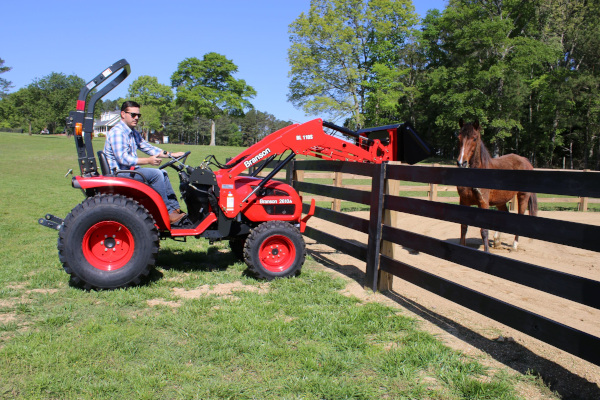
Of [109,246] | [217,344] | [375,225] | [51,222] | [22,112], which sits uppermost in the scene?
[22,112]

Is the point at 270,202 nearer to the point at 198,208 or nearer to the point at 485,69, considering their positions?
the point at 198,208

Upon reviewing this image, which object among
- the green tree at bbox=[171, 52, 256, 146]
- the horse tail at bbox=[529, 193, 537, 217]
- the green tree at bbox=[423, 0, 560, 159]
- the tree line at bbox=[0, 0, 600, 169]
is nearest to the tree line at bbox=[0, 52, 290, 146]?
the green tree at bbox=[171, 52, 256, 146]

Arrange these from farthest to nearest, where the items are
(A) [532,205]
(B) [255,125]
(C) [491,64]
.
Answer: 1. (B) [255,125]
2. (C) [491,64]
3. (A) [532,205]

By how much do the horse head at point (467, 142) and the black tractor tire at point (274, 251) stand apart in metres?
3.30

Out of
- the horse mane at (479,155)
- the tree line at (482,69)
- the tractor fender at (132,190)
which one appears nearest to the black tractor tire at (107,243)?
the tractor fender at (132,190)

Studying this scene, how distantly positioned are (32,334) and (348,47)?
3372cm

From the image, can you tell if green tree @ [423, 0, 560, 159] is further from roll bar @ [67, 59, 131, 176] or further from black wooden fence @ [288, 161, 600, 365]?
roll bar @ [67, 59, 131, 176]

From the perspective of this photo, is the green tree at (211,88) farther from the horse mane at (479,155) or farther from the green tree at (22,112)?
the horse mane at (479,155)

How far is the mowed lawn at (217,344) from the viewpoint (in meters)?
2.96

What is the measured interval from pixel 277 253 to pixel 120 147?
89.3 inches

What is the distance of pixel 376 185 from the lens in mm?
Result: 5121

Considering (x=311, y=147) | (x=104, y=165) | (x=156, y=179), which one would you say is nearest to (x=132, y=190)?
(x=156, y=179)

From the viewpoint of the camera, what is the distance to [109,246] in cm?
491

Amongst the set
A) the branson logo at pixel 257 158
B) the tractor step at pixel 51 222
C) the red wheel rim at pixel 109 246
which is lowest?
the red wheel rim at pixel 109 246
